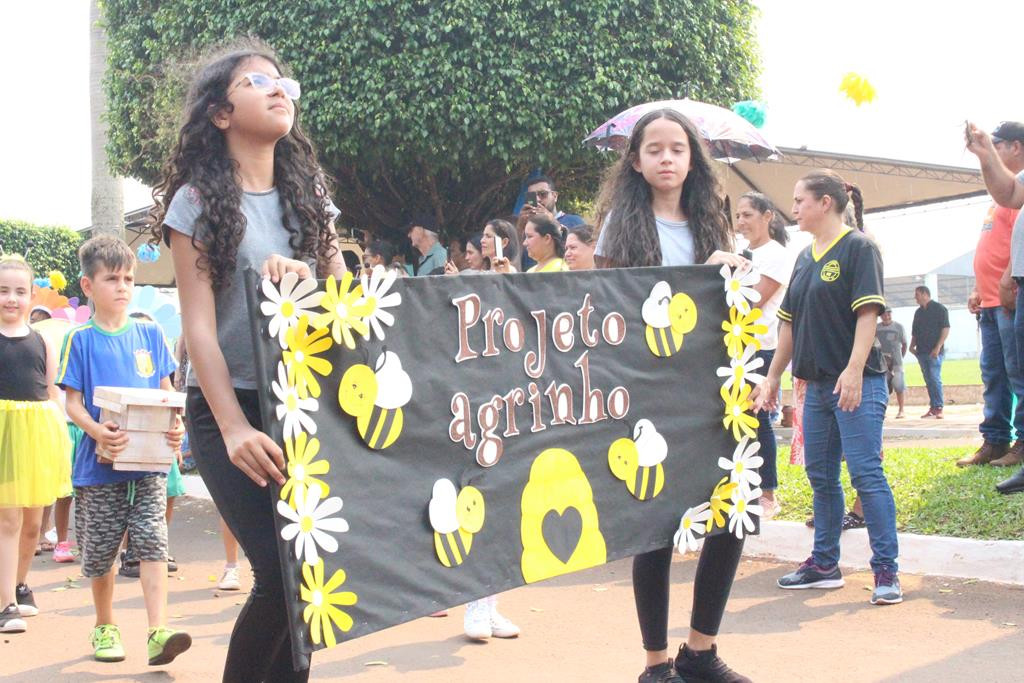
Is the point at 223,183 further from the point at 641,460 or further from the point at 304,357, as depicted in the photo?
the point at 641,460

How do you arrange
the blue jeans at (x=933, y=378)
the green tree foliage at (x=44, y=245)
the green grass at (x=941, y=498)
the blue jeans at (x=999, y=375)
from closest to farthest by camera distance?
the green grass at (x=941, y=498) → the blue jeans at (x=999, y=375) → the blue jeans at (x=933, y=378) → the green tree foliage at (x=44, y=245)

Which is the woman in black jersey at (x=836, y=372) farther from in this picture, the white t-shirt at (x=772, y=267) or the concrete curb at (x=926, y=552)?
the white t-shirt at (x=772, y=267)

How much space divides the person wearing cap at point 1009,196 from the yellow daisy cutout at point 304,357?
3.90m

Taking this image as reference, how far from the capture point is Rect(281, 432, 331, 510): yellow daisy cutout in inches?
108

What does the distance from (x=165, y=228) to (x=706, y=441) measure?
1.89 m

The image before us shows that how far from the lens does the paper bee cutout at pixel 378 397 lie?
9.55 ft

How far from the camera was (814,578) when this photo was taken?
574 centimetres

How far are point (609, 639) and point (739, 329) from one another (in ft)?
5.65

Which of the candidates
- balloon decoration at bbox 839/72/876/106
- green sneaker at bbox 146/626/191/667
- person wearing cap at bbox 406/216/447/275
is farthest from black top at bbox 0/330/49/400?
balloon decoration at bbox 839/72/876/106

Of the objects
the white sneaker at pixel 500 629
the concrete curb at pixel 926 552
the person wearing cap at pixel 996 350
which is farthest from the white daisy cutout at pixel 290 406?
the person wearing cap at pixel 996 350

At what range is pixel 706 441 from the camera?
3.78 metres

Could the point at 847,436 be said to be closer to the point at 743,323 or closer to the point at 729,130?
the point at 743,323

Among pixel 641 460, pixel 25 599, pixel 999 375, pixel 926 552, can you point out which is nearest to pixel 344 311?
pixel 641 460

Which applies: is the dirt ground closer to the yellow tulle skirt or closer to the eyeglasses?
the yellow tulle skirt
